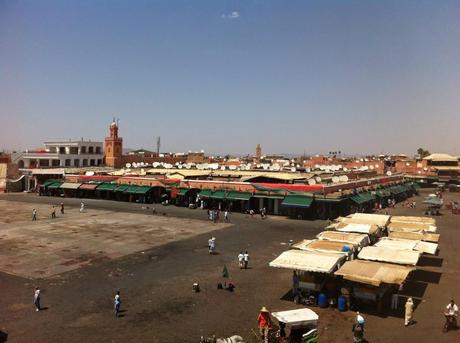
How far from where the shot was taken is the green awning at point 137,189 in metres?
60.1

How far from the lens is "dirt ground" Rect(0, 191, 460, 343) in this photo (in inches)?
687

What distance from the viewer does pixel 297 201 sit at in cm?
4803

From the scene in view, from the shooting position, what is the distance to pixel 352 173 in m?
67.4

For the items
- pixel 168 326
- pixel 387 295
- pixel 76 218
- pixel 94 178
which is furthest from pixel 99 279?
pixel 94 178


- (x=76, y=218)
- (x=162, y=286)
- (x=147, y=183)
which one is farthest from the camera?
(x=147, y=183)

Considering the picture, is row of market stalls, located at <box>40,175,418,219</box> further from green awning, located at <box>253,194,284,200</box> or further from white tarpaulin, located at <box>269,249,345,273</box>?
white tarpaulin, located at <box>269,249,345,273</box>

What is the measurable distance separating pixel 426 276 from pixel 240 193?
29.5m

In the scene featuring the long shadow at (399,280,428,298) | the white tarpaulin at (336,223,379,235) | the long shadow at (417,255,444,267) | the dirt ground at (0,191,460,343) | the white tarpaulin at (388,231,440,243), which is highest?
the white tarpaulin at (336,223,379,235)

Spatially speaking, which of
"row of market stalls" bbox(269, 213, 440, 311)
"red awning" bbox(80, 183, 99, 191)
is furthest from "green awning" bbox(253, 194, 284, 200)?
"red awning" bbox(80, 183, 99, 191)

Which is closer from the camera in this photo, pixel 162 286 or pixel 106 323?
pixel 106 323

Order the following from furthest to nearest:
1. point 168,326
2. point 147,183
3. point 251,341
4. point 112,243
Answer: point 147,183
point 112,243
point 168,326
point 251,341

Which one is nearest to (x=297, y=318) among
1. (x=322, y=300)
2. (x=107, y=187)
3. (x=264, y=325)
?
(x=264, y=325)

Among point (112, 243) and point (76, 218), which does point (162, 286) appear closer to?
point (112, 243)

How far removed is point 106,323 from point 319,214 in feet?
117
